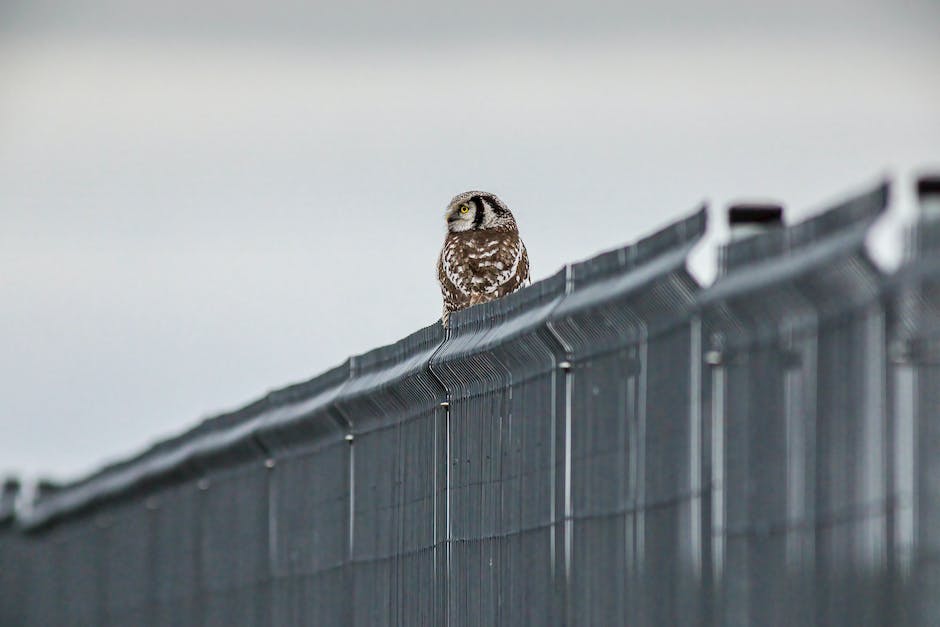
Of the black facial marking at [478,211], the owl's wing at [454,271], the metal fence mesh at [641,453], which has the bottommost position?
the metal fence mesh at [641,453]

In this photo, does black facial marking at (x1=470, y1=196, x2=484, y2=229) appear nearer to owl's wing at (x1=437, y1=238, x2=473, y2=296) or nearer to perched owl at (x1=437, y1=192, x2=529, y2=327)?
perched owl at (x1=437, y1=192, x2=529, y2=327)

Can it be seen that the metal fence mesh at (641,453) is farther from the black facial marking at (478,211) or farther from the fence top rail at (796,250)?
the black facial marking at (478,211)

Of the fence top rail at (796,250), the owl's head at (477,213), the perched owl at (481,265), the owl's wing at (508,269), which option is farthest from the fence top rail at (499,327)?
the owl's head at (477,213)

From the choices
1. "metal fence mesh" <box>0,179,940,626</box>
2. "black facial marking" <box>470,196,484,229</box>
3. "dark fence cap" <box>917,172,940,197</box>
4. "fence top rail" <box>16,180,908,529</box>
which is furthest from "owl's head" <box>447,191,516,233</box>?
"dark fence cap" <box>917,172,940,197</box>

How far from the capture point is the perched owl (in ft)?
47.2

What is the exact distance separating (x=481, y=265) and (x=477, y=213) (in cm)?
168

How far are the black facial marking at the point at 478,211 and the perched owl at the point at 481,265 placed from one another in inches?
2.0

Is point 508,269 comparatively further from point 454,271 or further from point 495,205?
point 495,205

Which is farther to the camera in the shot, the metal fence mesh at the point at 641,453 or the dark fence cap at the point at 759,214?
the dark fence cap at the point at 759,214

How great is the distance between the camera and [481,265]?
569 inches

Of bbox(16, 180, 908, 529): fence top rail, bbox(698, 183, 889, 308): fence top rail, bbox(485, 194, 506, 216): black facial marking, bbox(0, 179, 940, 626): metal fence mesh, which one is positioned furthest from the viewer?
bbox(485, 194, 506, 216): black facial marking

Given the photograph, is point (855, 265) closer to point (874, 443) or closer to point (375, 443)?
point (874, 443)

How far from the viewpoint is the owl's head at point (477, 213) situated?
15742 millimetres

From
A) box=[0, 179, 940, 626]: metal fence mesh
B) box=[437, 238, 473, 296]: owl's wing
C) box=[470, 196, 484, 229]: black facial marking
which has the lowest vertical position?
box=[0, 179, 940, 626]: metal fence mesh
